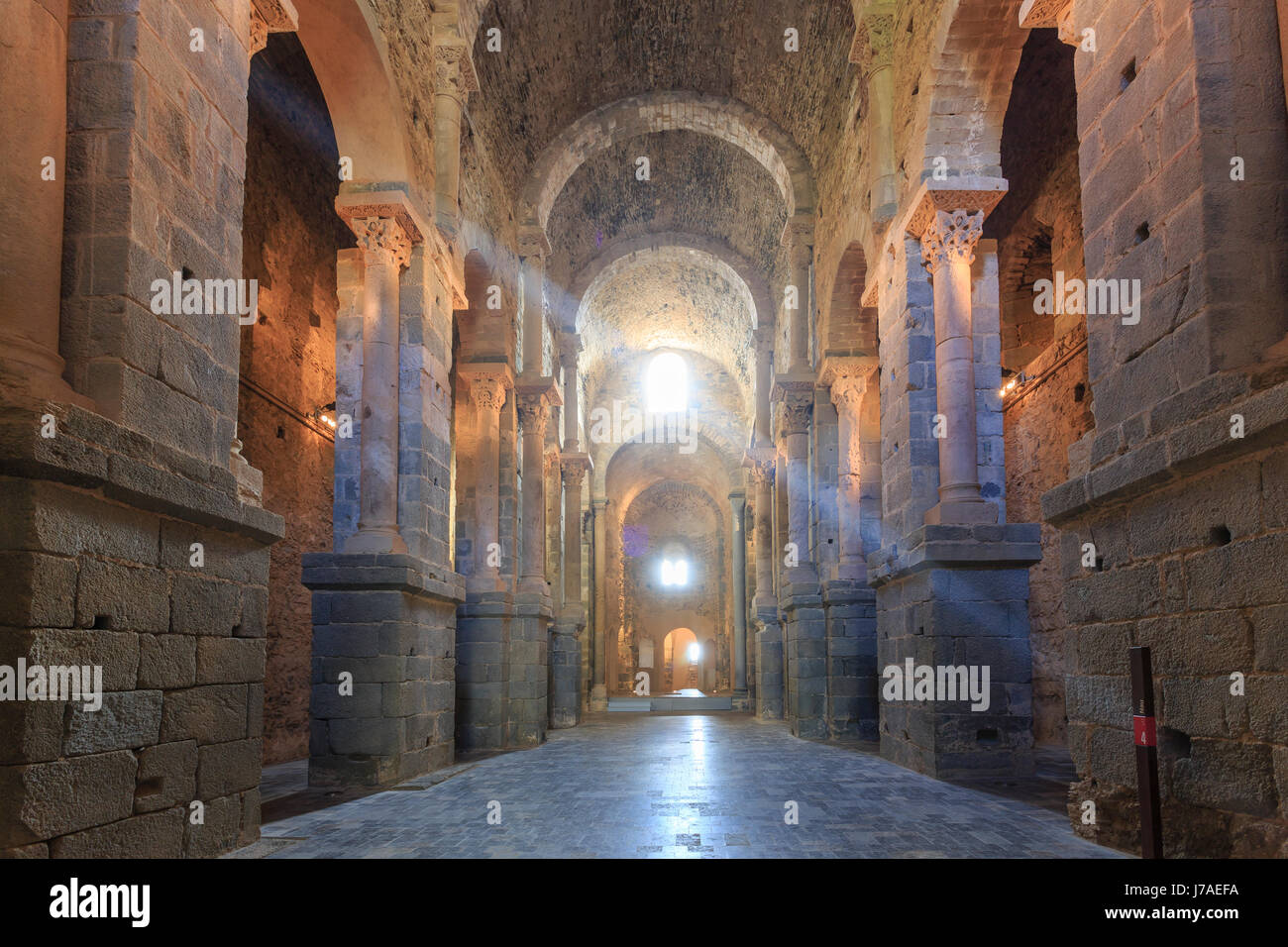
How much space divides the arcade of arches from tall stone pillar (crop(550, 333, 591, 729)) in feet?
0.39

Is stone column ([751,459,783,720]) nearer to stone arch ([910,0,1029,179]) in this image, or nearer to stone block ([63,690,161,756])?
stone arch ([910,0,1029,179])

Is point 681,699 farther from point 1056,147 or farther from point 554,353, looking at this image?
point 1056,147

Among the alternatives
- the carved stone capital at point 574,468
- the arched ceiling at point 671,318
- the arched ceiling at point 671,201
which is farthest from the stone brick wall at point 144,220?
the carved stone capital at point 574,468

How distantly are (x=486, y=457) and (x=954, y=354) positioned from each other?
7253 millimetres

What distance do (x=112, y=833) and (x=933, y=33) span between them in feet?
31.1

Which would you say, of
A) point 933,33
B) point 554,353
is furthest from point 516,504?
point 933,33

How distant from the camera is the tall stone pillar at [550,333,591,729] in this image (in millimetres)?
18484

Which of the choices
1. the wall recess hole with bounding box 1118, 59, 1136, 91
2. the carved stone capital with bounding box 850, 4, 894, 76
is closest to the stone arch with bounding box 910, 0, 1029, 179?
the carved stone capital with bounding box 850, 4, 894, 76

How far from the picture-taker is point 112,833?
161 inches

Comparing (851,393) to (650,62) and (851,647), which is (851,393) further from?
(650,62)

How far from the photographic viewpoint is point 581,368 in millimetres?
23750

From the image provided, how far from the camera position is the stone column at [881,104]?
35.2 feet

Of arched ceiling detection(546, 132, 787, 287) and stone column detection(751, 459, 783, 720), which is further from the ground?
arched ceiling detection(546, 132, 787, 287)

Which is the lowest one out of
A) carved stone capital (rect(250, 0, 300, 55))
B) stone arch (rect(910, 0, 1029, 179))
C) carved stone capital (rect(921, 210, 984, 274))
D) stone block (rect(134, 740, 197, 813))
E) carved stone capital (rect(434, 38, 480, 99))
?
stone block (rect(134, 740, 197, 813))
